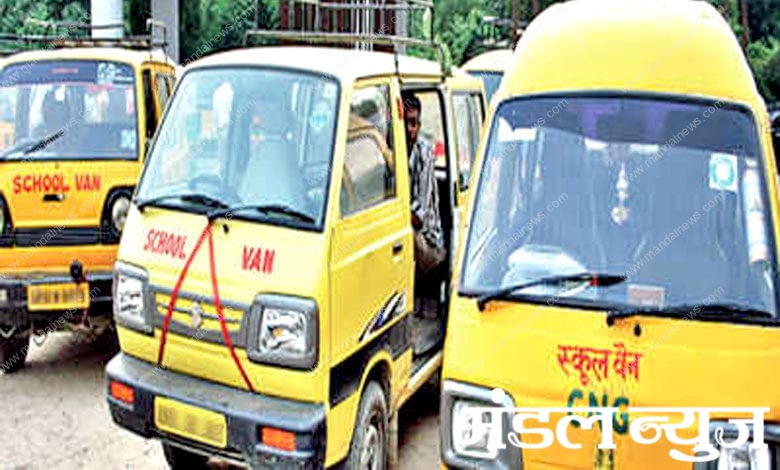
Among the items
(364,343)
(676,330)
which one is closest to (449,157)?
(364,343)

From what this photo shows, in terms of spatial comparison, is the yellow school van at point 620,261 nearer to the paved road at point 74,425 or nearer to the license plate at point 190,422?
the license plate at point 190,422

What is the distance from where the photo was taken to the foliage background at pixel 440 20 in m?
21.3

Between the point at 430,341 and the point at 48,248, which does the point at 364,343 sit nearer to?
the point at 430,341

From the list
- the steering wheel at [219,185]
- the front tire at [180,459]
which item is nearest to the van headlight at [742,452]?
the steering wheel at [219,185]

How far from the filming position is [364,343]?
420 cm

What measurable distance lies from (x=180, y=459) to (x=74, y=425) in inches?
45.0

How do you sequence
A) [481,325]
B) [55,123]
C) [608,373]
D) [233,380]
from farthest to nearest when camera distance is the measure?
[55,123] → [233,380] → [481,325] → [608,373]

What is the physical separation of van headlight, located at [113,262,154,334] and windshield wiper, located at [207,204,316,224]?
1.57 feet

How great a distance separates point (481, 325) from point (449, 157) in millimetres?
2361

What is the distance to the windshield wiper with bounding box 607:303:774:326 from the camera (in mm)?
3150

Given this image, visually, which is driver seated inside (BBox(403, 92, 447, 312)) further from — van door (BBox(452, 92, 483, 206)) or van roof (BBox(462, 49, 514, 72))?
van roof (BBox(462, 49, 514, 72))

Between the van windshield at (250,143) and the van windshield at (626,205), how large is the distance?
91 cm

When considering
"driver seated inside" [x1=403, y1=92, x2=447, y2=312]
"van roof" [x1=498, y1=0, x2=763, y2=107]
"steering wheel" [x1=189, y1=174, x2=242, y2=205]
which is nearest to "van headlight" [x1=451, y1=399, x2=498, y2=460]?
"van roof" [x1=498, y1=0, x2=763, y2=107]

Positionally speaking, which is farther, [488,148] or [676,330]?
[488,148]
